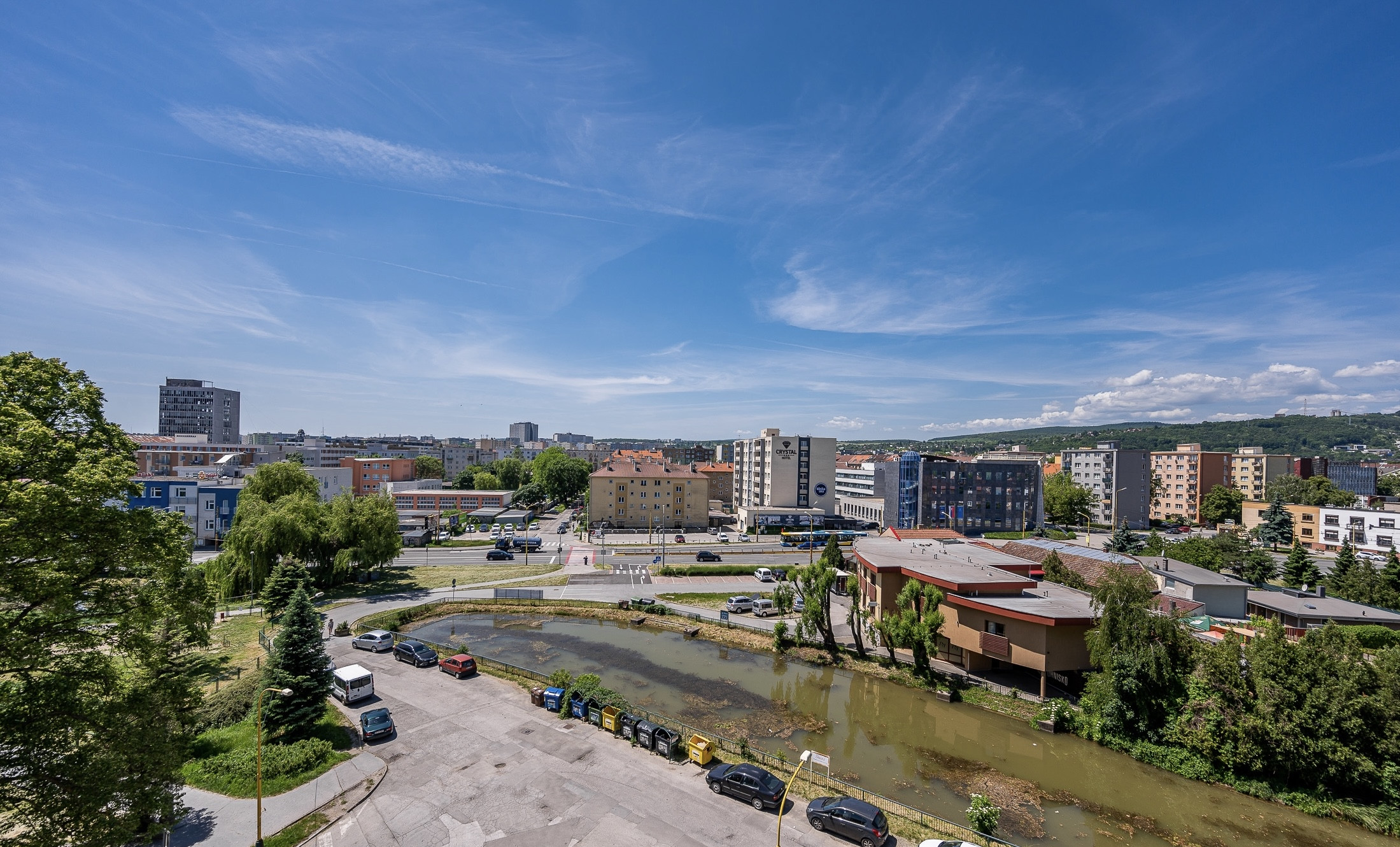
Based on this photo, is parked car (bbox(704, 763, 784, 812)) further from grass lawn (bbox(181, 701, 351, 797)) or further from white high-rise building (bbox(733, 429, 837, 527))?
white high-rise building (bbox(733, 429, 837, 527))

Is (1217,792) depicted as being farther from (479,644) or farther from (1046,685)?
(479,644)

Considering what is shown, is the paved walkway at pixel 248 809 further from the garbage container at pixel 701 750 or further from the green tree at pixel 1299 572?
the green tree at pixel 1299 572

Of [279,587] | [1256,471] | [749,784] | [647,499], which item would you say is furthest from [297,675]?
[1256,471]

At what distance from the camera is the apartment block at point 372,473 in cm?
9225

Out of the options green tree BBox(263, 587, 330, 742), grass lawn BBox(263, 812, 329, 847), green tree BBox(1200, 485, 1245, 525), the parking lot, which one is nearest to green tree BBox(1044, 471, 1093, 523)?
green tree BBox(1200, 485, 1245, 525)

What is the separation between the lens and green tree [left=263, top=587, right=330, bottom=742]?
19.7m

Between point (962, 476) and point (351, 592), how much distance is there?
71.0m

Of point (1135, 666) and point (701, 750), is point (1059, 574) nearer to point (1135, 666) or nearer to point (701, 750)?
point (1135, 666)

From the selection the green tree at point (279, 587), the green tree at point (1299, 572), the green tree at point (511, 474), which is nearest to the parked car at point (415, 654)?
the green tree at point (279, 587)

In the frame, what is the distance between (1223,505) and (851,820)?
103 m

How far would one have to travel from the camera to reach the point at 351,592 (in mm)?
41781

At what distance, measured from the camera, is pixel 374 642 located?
29844mm

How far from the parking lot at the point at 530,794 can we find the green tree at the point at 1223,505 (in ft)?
335

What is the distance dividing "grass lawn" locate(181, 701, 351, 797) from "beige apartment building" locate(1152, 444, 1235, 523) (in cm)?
11813
